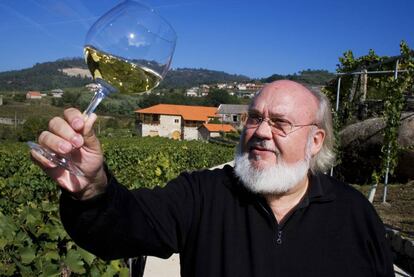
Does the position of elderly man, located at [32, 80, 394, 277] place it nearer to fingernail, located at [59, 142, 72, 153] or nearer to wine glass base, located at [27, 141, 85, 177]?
wine glass base, located at [27, 141, 85, 177]

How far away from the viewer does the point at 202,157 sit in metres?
21.7

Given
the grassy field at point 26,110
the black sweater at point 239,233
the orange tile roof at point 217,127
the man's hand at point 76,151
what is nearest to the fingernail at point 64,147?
the man's hand at point 76,151

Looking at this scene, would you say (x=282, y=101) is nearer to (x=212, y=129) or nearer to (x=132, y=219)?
(x=132, y=219)

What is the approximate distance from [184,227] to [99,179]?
24.4 inches

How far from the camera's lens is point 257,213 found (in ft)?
6.55

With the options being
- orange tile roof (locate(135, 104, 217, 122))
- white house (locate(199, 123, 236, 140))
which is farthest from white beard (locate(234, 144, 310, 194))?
orange tile roof (locate(135, 104, 217, 122))

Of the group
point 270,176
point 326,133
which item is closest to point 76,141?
point 270,176

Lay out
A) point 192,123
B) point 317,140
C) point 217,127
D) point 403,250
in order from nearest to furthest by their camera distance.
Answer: point 317,140
point 403,250
point 217,127
point 192,123

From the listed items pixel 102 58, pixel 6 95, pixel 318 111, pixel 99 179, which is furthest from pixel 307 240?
pixel 6 95

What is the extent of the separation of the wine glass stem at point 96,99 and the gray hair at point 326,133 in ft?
4.51

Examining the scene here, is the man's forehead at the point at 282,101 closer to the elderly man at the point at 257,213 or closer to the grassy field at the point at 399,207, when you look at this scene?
the elderly man at the point at 257,213

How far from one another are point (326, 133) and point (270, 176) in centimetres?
65

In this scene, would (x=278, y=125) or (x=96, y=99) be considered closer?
(x=96, y=99)

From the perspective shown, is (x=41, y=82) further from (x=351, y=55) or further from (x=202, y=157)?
(x=351, y=55)
